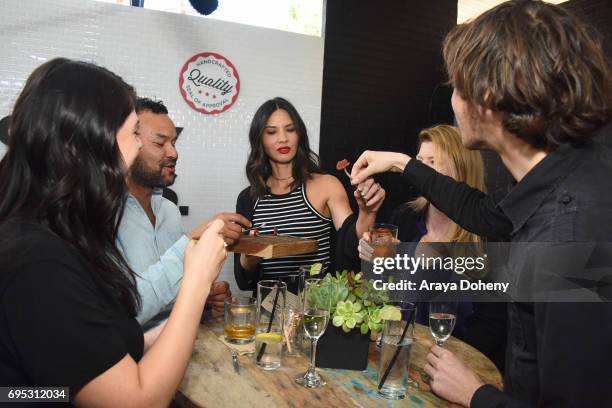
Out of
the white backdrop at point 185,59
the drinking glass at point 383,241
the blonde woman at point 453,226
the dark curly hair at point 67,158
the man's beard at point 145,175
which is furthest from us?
the white backdrop at point 185,59

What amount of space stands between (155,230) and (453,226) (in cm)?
157

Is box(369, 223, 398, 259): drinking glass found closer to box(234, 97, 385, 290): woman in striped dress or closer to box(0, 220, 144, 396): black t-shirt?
box(234, 97, 385, 290): woman in striped dress

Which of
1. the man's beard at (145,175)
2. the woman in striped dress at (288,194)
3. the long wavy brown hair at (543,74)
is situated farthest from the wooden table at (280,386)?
the woman in striped dress at (288,194)

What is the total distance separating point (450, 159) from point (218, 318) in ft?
4.85

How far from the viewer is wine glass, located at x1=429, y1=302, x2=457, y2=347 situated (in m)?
1.63

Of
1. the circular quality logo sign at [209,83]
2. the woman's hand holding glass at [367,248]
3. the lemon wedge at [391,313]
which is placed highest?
the circular quality logo sign at [209,83]

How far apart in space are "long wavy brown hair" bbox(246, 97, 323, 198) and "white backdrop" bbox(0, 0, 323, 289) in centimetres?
79

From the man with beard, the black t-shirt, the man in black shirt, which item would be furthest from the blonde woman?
the black t-shirt

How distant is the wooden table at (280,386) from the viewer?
128 cm

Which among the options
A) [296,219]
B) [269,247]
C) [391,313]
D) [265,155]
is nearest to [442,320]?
[391,313]

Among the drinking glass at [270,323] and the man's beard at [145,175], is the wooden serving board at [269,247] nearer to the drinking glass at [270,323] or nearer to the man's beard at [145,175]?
the drinking glass at [270,323]

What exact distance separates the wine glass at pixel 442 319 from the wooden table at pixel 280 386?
11 cm

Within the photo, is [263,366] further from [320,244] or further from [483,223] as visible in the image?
[320,244]

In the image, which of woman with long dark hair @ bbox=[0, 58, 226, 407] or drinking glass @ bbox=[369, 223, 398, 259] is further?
drinking glass @ bbox=[369, 223, 398, 259]
